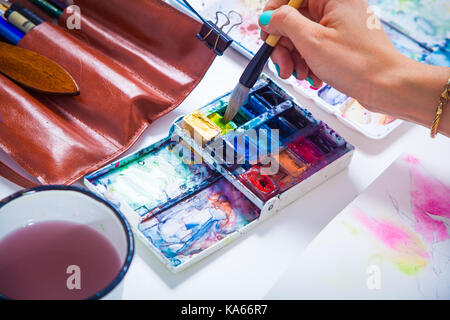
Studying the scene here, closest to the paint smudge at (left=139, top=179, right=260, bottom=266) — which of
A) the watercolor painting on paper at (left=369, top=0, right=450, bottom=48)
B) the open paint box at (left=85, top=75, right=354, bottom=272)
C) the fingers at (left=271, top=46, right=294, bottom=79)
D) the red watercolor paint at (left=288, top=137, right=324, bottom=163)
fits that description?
the open paint box at (left=85, top=75, right=354, bottom=272)

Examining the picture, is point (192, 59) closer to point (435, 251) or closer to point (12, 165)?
point (12, 165)

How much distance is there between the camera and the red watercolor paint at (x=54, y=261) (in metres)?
0.47

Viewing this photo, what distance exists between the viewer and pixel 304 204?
0.73 metres

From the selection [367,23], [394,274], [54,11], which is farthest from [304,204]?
[54,11]

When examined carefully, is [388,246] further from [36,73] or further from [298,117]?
[36,73]

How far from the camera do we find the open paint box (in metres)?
0.65

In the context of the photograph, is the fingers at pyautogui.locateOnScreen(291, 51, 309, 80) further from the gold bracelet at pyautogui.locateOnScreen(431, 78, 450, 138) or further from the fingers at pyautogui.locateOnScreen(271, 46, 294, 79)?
the gold bracelet at pyautogui.locateOnScreen(431, 78, 450, 138)

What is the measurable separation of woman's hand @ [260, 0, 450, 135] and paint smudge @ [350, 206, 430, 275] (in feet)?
0.49

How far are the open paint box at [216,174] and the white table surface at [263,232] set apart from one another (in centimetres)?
2

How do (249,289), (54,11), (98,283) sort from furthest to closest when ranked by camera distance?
1. (54,11)
2. (249,289)
3. (98,283)

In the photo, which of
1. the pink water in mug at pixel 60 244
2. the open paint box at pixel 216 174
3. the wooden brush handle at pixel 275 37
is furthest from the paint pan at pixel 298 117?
the pink water in mug at pixel 60 244

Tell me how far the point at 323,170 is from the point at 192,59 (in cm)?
28

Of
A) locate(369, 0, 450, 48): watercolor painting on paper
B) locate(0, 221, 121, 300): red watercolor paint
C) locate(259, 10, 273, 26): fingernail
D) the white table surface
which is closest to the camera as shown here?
locate(0, 221, 121, 300): red watercolor paint

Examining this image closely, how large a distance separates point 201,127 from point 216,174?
7 cm
